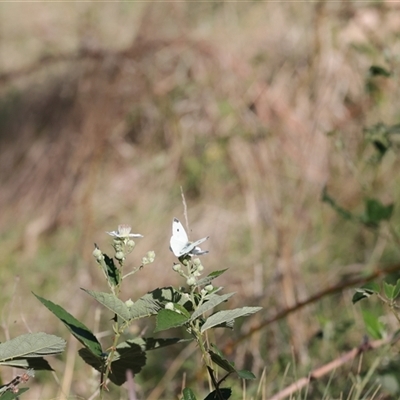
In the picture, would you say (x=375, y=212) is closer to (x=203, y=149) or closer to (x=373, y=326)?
(x=373, y=326)

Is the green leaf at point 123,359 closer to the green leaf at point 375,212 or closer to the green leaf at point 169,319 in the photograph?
the green leaf at point 169,319

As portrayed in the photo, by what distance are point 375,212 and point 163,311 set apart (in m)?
0.98

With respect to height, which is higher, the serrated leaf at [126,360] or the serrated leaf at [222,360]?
the serrated leaf at [222,360]

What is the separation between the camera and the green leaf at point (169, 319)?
884 millimetres

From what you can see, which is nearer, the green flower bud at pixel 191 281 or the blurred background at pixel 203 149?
the green flower bud at pixel 191 281

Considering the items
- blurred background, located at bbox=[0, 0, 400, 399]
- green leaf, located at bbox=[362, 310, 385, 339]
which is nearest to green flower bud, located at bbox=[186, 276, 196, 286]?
green leaf, located at bbox=[362, 310, 385, 339]

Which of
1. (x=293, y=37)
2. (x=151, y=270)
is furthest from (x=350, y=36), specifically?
(x=151, y=270)

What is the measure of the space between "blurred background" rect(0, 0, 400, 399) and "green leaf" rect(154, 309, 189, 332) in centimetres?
181

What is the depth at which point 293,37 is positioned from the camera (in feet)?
12.5

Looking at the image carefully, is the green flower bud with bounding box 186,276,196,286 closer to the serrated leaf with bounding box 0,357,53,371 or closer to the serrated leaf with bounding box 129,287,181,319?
the serrated leaf with bounding box 129,287,181,319

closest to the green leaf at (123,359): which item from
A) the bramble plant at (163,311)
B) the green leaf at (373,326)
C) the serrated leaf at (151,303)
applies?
the bramble plant at (163,311)

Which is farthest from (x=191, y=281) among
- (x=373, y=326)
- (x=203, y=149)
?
(x=203, y=149)

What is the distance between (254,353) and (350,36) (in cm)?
202

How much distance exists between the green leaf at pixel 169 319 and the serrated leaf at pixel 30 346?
0.18m
